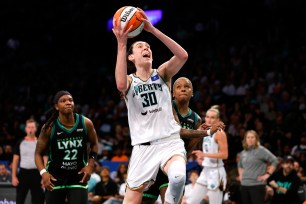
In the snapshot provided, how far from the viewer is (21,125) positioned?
18203 mm

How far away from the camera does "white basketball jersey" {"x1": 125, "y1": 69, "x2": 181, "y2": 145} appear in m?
6.77

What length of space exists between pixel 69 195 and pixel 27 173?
125 inches

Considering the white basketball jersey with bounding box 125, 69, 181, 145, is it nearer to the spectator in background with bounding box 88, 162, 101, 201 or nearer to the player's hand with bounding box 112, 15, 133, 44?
the player's hand with bounding box 112, 15, 133, 44

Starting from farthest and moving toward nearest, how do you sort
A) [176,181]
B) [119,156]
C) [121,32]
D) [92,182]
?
[119,156] → [92,182] → [121,32] → [176,181]

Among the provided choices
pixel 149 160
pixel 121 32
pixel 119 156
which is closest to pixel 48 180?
pixel 149 160

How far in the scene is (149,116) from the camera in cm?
678

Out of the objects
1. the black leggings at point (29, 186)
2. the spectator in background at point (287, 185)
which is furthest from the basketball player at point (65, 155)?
the spectator in background at point (287, 185)

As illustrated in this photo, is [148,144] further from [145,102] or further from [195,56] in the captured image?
[195,56]

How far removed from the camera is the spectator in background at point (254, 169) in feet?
37.8

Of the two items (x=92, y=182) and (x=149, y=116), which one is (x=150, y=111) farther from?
(x=92, y=182)

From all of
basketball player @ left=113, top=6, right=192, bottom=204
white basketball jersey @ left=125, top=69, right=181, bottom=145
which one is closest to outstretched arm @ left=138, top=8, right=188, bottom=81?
basketball player @ left=113, top=6, right=192, bottom=204

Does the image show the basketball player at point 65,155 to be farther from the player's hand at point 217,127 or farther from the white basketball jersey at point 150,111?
the player's hand at point 217,127

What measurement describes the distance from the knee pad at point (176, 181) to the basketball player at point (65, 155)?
166 cm

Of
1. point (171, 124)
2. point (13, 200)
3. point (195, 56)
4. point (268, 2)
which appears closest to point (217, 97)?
point (195, 56)
